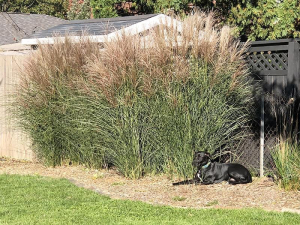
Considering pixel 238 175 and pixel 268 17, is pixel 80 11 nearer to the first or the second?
pixel 268 17

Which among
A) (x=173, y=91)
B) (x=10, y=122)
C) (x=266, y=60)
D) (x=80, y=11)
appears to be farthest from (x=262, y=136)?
(x=80, y=11)

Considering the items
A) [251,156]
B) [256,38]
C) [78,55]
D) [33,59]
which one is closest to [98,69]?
[78,55]

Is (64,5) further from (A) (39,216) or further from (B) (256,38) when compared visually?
(A) (39,216)

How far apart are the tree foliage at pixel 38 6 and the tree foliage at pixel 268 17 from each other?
54.7 feet

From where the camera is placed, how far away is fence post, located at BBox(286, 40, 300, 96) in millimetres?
9820

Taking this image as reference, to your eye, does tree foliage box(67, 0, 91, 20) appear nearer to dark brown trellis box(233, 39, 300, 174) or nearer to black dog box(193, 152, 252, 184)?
dark brown trellis box(233, 39, 300, 174)

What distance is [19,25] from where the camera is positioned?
79.2 feet

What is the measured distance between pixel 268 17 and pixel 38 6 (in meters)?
18.0

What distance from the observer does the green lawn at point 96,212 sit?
7121 mm

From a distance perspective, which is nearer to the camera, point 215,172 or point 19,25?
point 215,172

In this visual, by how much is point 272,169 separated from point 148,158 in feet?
6.79

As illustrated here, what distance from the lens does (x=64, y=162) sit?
37.9ft

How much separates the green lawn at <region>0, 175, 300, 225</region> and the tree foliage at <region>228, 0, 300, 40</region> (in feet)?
29.1

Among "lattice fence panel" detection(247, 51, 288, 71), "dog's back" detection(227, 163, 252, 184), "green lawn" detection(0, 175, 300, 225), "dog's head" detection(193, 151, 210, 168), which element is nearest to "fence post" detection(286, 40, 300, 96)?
"lattice fence panel" detection(247, 51, 288, 71)
